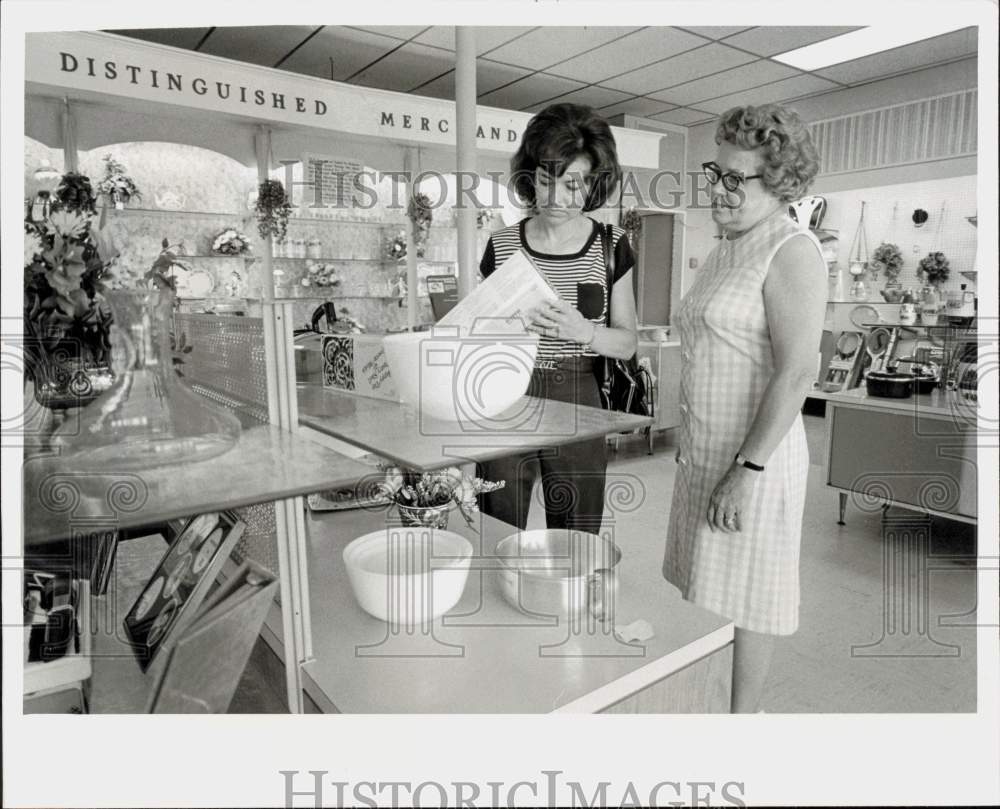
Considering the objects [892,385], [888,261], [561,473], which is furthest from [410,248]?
[561,473]

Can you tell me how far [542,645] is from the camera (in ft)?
3.36

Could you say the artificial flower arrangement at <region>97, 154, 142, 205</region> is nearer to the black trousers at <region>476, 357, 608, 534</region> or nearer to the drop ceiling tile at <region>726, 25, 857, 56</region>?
the black trousers at <region>476, 357, 608, 534</region>

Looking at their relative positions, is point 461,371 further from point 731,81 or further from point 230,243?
point 731,81

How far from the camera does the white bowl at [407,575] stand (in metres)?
1.02

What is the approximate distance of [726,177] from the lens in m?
1.17

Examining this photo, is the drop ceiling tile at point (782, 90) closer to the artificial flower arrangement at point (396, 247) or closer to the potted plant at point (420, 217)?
the potted plant at point (420, 217)

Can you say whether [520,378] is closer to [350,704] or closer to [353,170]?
[350,704]

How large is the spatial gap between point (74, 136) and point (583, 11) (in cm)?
335

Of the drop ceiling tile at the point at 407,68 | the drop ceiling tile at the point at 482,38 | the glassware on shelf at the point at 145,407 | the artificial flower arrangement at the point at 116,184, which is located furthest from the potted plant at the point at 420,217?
the glassware on shelf at the point at 145,407

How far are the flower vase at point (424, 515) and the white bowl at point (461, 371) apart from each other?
24.2 inches

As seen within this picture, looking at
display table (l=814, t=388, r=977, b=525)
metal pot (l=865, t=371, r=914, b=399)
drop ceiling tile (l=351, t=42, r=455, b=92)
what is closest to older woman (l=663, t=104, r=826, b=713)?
display table (l=814, t=388, r=977, b=525)

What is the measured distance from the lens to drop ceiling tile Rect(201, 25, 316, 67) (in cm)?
368

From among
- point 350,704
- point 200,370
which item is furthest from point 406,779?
point 200,370

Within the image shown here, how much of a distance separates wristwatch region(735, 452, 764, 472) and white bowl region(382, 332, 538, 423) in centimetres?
54
